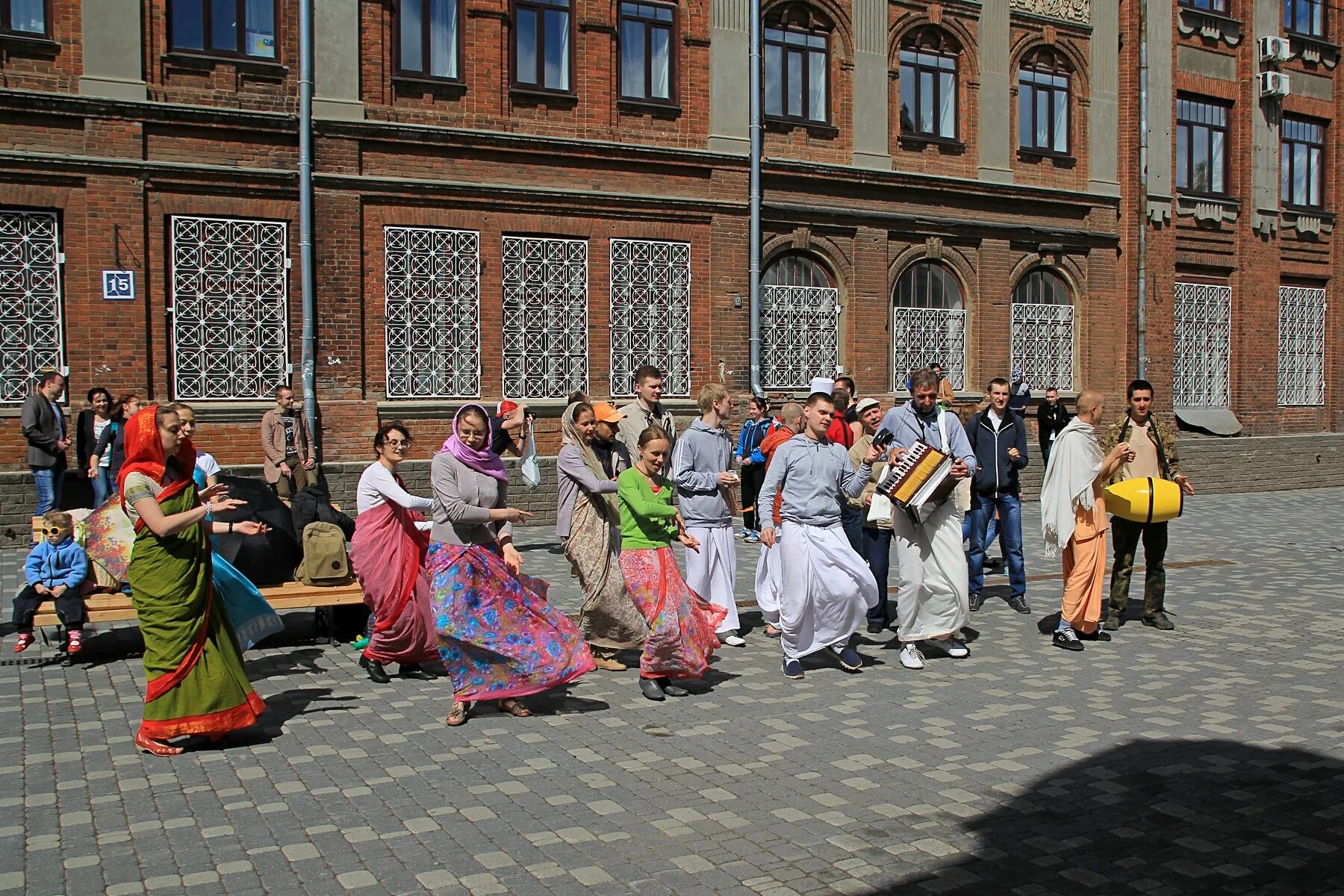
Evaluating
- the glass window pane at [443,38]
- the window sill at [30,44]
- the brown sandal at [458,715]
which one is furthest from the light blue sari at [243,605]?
the glass window pane at [443,38]

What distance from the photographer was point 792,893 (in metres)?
4.97

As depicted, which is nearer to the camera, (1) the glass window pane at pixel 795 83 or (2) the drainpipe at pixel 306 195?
(2) the drainpipe at pixel 306 195

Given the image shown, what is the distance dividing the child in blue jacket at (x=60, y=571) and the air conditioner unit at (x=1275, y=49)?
2558cm

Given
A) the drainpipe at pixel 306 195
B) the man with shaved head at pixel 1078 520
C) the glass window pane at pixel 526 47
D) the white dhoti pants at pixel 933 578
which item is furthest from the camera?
the glass window pane at pixel 526 47

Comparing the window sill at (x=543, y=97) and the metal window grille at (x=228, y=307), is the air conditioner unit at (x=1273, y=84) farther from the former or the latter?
the metal window grille at (x=228, y=307)

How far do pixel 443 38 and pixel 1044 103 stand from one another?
1179 cm

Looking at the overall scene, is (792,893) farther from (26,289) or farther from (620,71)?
(620,71)

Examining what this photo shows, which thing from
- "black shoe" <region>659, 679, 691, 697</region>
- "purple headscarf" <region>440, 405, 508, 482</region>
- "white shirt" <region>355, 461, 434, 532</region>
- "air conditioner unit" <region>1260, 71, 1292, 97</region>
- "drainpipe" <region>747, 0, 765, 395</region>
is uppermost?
"air conditioner unit" <region>1260, 71, 1292, 97</region>

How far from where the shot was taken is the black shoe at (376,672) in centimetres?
874

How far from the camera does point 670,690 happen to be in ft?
27.5

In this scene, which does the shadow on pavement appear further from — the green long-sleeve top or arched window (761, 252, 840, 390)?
arched window (761, 252, 840, 390)

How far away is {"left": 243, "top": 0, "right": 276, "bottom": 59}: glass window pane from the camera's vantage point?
55.9 feet

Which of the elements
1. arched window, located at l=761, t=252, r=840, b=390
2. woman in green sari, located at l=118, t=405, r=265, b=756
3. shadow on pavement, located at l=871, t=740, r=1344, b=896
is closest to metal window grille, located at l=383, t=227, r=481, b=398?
arched window, located at l=761, t=252, r=840, b=390

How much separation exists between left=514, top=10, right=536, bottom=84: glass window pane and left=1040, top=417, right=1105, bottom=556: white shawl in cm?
1153
